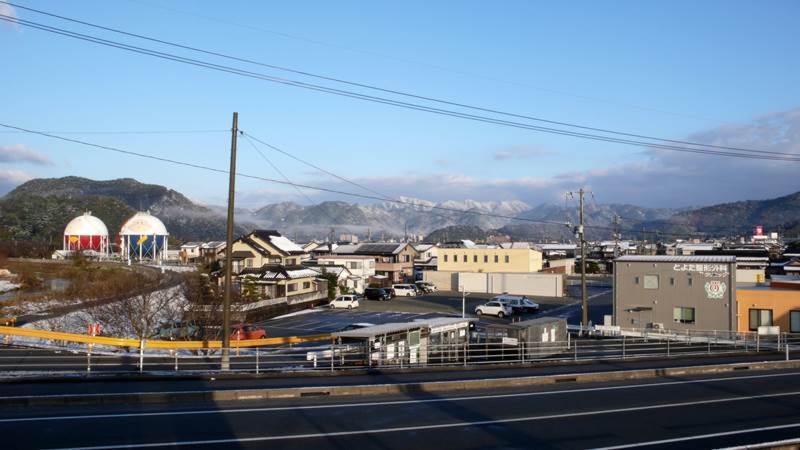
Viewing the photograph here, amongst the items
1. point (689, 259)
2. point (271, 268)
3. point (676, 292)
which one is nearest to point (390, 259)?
point (271, 268)

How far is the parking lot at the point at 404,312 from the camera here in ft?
122

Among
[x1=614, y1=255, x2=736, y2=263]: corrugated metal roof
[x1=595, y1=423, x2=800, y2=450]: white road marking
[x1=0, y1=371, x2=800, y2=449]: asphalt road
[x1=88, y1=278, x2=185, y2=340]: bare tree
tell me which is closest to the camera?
[x1=0, y1=371, x2=800, y2=449]: asphalt road

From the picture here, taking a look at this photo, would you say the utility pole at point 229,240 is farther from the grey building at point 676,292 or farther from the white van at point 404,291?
the white van at point 404,291

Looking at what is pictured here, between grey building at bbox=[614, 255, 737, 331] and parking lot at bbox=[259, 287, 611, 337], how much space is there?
19.2 feet

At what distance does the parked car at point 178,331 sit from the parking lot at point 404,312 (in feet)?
24.1

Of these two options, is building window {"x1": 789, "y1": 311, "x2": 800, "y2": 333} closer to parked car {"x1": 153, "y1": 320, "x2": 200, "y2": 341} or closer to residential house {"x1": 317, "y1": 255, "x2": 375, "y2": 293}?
parked car {"x1": 153, "y1": 320, "x2": 200, "y2": 341}

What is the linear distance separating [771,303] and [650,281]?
5.76 meters

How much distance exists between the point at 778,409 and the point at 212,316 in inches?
818

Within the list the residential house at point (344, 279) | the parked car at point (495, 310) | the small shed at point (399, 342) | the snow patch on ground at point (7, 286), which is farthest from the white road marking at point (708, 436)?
the snow patch on ground at point (7, 286)

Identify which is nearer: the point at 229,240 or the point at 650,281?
the point at 229,240

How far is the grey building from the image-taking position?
105 feet

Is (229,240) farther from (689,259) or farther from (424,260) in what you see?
(424,260)

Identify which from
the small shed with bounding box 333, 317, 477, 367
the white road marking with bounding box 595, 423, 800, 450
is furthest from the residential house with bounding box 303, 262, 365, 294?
the white road marking with bounding box 595, 423, 800, 450

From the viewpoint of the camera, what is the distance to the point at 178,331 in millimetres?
26938
